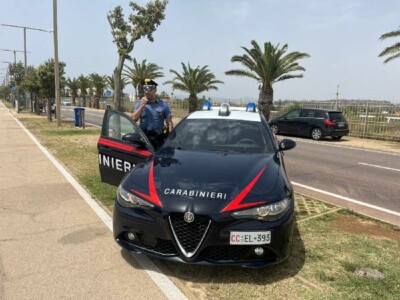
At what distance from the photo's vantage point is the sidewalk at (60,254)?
130 inches

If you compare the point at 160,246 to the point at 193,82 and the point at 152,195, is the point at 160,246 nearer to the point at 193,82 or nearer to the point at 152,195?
the point at 152,195

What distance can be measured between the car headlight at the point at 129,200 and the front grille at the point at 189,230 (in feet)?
0.93

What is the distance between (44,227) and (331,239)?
11.6 ft

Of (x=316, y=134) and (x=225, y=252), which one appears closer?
(x=225, y=252)

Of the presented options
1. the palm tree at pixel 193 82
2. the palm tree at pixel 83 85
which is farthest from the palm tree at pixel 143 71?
the palm tree at pixel 83 85

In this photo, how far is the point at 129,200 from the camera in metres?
3.64

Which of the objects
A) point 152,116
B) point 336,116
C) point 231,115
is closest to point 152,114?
point 152,116

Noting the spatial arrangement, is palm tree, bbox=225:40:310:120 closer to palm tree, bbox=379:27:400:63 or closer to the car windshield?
palm tree, bbox=379:27:400:63

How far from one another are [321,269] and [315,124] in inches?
617

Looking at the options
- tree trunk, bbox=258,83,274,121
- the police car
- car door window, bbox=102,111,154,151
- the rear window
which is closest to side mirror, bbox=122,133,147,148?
car door window, bbox=102,111,154,151

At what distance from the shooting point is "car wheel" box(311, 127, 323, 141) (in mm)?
18333

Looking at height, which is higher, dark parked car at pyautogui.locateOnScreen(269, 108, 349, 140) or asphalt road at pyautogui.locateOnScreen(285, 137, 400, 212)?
dark parked car at pyautogui.locateOnScreen(269, 108, 349, 140)

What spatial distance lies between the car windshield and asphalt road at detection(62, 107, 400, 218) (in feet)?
9.59

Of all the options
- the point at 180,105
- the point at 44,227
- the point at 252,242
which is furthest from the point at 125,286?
the point at 180,105
